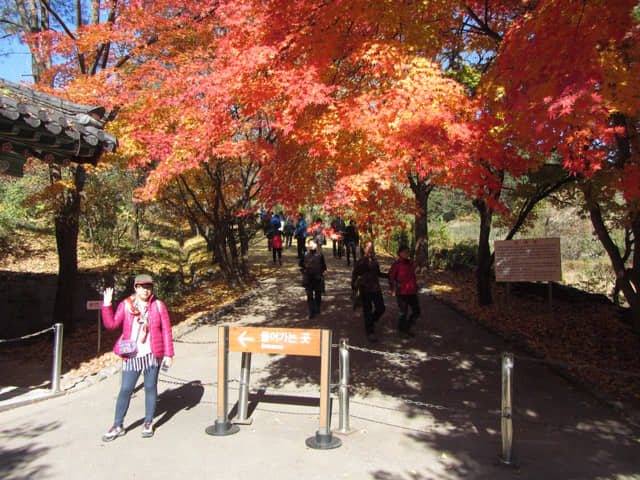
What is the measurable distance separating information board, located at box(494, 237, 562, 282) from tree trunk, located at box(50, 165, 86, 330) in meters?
9.65

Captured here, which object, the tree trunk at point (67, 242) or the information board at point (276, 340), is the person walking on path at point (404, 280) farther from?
the tree trunk at point (67, 242)

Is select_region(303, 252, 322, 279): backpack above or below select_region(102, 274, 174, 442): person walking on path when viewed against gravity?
above

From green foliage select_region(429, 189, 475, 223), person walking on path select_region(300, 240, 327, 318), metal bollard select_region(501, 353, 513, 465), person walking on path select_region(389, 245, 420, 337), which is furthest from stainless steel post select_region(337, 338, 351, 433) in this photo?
green foliage select_region(429, 189, 475, 223)

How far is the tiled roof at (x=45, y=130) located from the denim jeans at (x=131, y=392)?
9.76 feet

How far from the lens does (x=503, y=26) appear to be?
8.01 metres

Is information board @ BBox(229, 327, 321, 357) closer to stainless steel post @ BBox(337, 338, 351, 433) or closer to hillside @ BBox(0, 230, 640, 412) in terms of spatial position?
stainless steel post @ BBox(337, 338, 351, 433)

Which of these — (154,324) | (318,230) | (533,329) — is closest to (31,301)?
(318,230)

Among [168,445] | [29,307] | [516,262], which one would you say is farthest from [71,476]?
[29,307]

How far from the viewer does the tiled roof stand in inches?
198

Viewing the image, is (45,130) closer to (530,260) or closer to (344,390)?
(344,390)

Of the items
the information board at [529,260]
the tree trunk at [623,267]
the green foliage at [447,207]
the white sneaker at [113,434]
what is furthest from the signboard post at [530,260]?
the green foliage at [447,207]

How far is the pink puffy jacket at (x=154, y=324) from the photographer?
4.68m

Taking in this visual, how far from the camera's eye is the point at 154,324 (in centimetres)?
470

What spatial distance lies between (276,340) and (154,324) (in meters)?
1.31
